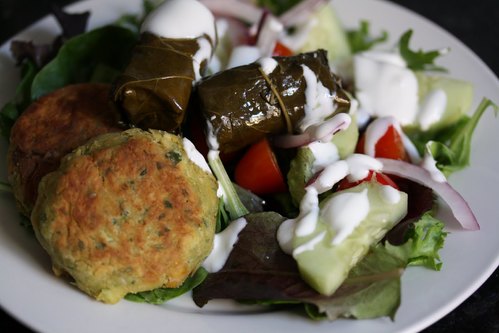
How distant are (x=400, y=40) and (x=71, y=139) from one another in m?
2.17

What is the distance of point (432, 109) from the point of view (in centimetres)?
359

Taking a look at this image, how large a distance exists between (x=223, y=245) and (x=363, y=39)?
212 centimetres

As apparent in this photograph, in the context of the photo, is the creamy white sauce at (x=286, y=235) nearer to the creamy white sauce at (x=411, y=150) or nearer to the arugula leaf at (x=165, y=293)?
the arugula leaf at (x=165, y=293)

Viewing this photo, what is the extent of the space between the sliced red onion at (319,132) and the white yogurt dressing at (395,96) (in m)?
0.43

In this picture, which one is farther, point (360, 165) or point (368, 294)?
point (360, 165)

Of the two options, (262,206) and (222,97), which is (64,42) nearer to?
(222,97)

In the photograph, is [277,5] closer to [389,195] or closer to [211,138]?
[211,138]

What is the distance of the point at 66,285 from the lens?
2.66 meters

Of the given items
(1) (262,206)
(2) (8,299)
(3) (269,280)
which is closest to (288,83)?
(1) (262,206)

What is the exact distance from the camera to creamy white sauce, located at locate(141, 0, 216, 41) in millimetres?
3285

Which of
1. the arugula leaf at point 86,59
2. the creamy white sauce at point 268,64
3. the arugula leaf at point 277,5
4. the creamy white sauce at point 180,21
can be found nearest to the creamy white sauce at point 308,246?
the creamy white sauce at point 268,64

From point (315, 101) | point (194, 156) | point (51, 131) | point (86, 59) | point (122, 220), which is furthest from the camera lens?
point (86, 59)

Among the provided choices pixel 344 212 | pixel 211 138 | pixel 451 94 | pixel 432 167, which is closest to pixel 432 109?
pixel 451 94

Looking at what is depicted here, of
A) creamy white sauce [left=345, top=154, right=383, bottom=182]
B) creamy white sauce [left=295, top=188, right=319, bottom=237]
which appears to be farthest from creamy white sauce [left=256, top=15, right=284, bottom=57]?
creamy white sauce [left=295, top=188, right=319, bottom=237]
